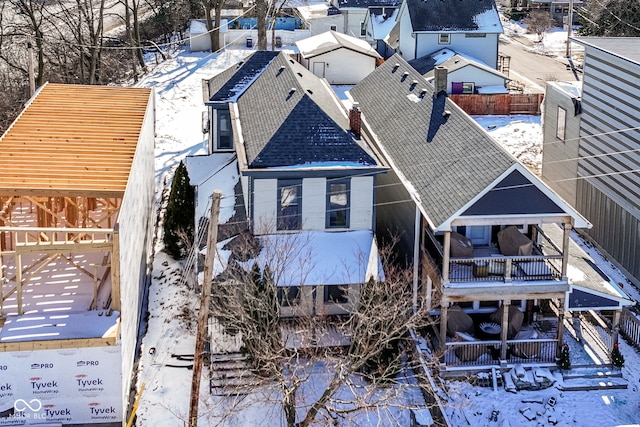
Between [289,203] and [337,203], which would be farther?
[337,203]

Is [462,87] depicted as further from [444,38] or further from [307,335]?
[307,335]

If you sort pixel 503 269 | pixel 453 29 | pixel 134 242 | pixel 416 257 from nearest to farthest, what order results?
pixel 503 269 < pixel 134 242 < pixel 416 257 < pixel 453 29

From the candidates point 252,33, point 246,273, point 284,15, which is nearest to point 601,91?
point 246,273

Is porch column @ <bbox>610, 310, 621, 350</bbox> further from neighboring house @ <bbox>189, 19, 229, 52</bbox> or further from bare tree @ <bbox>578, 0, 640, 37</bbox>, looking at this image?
neighboring house @ <bbox>189, 19, 229, 52</bbox>

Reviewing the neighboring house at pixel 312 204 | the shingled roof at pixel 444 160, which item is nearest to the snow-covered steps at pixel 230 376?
the neighboring house at pixel 312 204

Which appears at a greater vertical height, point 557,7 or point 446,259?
point 557,7

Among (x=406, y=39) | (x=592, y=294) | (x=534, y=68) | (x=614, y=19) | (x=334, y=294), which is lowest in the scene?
(x=334, y=294)

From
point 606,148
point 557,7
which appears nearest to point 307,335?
point 606,148

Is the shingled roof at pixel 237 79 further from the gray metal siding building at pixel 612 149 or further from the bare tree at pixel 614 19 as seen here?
the bare tree at pixel 614 19
